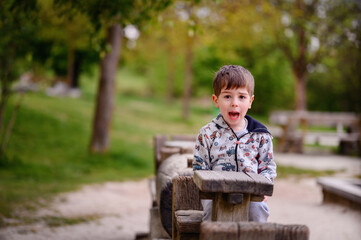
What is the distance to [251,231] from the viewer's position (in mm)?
1873

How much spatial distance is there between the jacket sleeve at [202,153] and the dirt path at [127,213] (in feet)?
11.0

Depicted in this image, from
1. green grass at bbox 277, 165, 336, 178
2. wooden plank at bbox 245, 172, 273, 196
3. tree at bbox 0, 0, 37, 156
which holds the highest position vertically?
tree at bbox 0, 0, 37, 156

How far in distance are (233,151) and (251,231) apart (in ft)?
2.50

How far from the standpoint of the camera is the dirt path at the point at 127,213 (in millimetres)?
5492

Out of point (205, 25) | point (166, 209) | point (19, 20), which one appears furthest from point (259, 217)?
point (205, 25)

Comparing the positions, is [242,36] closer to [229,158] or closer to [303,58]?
[303,58]

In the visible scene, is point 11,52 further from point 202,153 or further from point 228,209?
point 228,209

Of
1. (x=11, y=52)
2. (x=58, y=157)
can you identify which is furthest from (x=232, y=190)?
(x=58, y=157)

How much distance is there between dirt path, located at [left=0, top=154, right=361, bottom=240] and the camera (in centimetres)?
549

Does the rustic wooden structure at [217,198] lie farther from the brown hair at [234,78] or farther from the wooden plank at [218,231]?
the brown hair at [234,78]

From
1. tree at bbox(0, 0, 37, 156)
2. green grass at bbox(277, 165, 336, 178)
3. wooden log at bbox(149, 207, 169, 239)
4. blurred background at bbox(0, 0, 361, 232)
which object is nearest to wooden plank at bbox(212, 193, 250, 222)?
blurred background at bbox(0, 0, 361, 232)

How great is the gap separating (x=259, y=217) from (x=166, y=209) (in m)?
1.23

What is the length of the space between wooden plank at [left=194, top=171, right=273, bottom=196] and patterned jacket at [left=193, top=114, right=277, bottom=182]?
0.51 m

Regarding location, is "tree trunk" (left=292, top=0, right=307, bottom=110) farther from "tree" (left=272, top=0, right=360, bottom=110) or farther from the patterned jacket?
the patterned jacket
